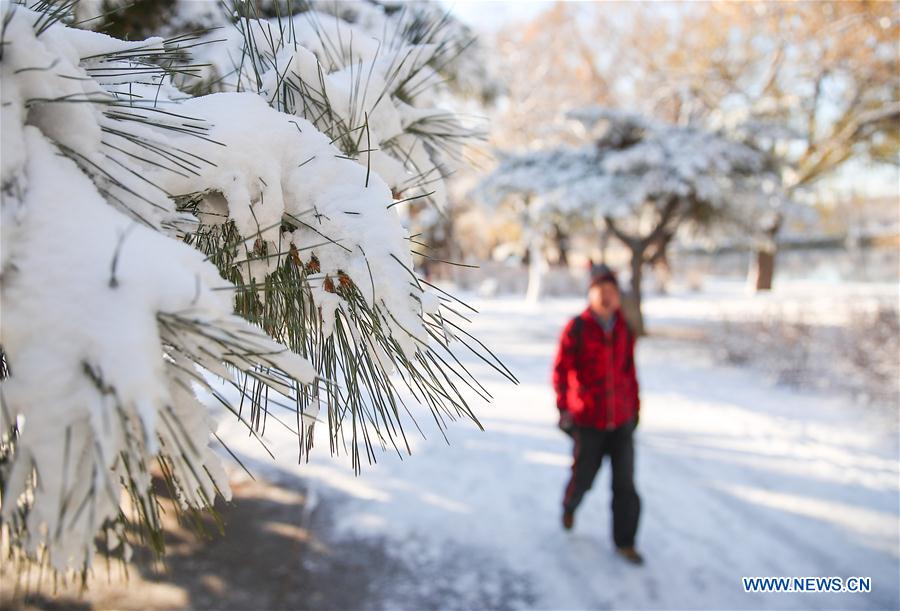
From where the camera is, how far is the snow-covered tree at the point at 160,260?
1.63 feet

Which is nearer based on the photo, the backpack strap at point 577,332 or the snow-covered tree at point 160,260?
the snow-covered tree at point 160,260

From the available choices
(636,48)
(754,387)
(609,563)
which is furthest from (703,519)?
(636,48)

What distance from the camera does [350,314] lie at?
89 centimetres

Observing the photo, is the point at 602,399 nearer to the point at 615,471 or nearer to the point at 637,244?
the point at 615,471

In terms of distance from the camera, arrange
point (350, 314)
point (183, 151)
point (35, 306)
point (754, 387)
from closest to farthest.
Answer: point (35, 306)
point (183, 151)
point (350, 314)
point (754, 387)

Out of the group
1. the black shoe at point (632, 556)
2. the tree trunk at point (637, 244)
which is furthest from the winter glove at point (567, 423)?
the tree trunk at point (637, 244)

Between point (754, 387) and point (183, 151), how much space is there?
279 inches

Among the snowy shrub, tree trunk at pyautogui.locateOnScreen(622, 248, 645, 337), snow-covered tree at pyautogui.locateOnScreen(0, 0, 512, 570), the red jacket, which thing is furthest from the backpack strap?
tree trunk at pyautogui.locateOnScreen(622, 248, 645, 337)

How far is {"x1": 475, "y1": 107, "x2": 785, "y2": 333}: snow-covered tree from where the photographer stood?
849 cm

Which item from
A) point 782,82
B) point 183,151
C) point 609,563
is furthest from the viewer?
point 782,82

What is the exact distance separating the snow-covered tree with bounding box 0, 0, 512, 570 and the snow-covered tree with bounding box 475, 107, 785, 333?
7.46 metres

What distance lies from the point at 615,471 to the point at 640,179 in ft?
22.8

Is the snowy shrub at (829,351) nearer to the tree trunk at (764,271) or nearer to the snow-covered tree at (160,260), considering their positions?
the snow-covered tree at (160,260)

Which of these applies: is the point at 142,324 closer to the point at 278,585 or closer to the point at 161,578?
the point at 278,585
